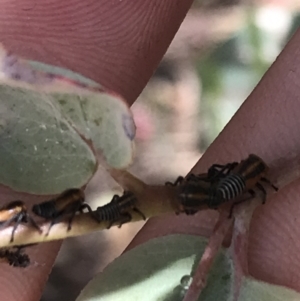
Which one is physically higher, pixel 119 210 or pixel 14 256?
pixel 14 256

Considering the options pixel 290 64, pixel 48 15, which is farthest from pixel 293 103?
pixel 48 15

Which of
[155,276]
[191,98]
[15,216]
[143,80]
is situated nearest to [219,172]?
[155,276]

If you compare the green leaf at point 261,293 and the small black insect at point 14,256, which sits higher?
the small black insect at point 14,256

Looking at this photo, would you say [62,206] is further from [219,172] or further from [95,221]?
[219,172]

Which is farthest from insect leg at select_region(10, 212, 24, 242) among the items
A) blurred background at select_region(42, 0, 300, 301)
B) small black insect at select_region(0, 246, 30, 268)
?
blurred background at select_region(42, 0, 300, 301)

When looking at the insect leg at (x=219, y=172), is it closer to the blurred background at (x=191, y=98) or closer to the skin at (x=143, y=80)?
the skin at (x=143, y=80)

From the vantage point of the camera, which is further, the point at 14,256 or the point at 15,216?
the point at 14,256

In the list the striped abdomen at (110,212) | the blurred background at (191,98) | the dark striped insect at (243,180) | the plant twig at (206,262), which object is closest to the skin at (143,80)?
the dark striped insect at (243,180)
